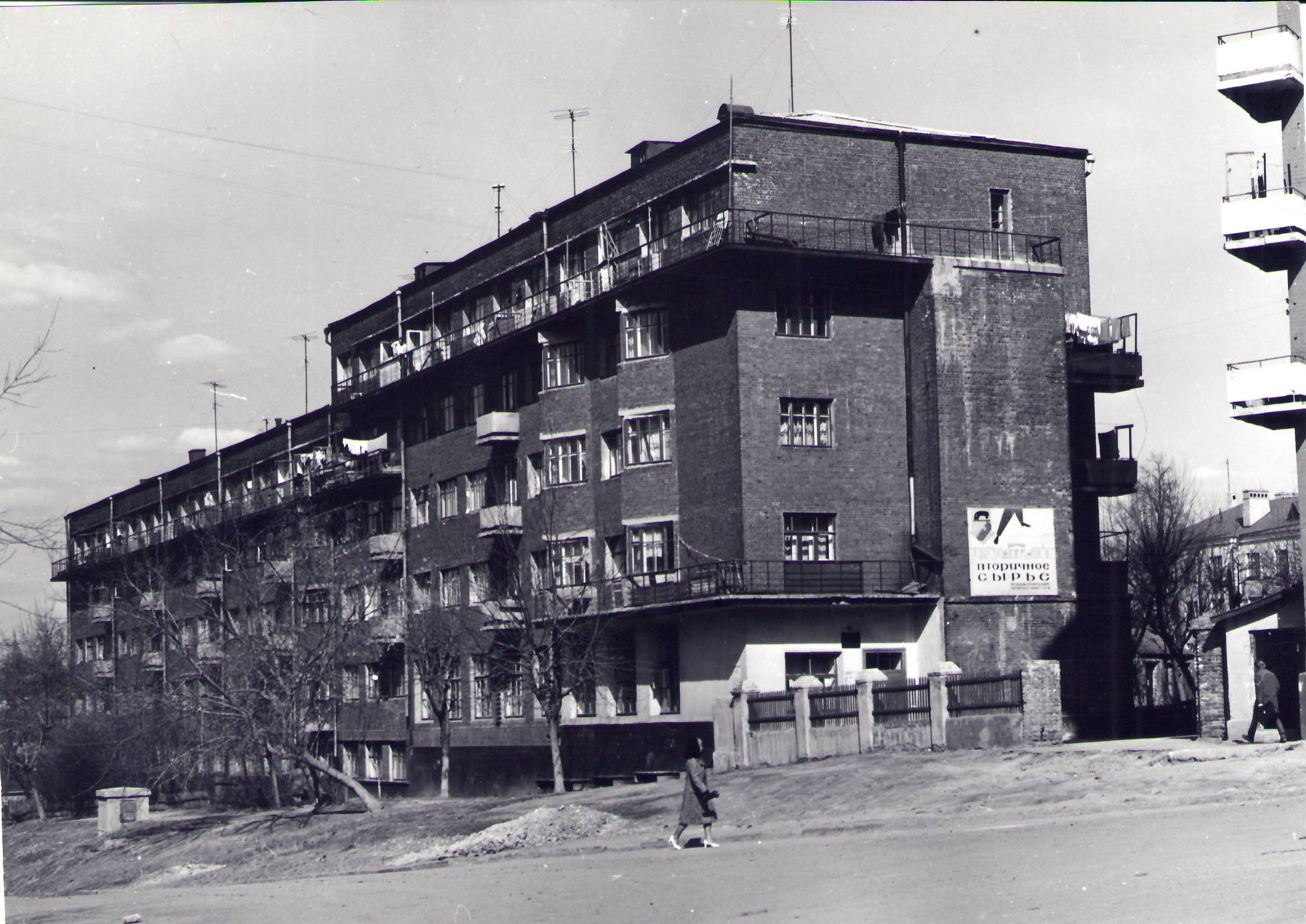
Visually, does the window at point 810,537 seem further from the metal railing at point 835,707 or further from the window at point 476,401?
the window at point 476,401

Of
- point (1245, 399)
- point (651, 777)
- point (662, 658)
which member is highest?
point (1245, 399)

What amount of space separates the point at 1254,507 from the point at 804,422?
69240mm

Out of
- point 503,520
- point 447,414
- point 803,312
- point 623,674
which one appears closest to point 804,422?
point 803,312

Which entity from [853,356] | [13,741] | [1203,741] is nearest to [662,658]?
[853,356]

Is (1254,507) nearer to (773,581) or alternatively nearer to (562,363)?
(562,363)

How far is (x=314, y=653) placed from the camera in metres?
42.4

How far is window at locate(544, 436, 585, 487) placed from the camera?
162ft

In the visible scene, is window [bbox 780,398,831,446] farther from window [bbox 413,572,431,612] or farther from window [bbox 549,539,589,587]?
window [bbox 413,572,431,612]

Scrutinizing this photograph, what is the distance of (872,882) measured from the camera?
17.7 metres

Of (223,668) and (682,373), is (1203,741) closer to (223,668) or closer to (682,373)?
(682,373)

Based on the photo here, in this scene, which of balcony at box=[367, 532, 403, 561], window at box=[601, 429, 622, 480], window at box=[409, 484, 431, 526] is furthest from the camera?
balcony at box=[367, 532, 403, 561]

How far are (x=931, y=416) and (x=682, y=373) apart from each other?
6.70m

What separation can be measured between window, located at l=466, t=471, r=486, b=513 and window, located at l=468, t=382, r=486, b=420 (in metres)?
1.91

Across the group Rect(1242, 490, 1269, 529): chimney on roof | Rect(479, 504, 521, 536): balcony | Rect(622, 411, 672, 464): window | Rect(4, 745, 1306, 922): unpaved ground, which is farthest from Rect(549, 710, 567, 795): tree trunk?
Rect(1242, 490, 1269, 529): chimney on roof
